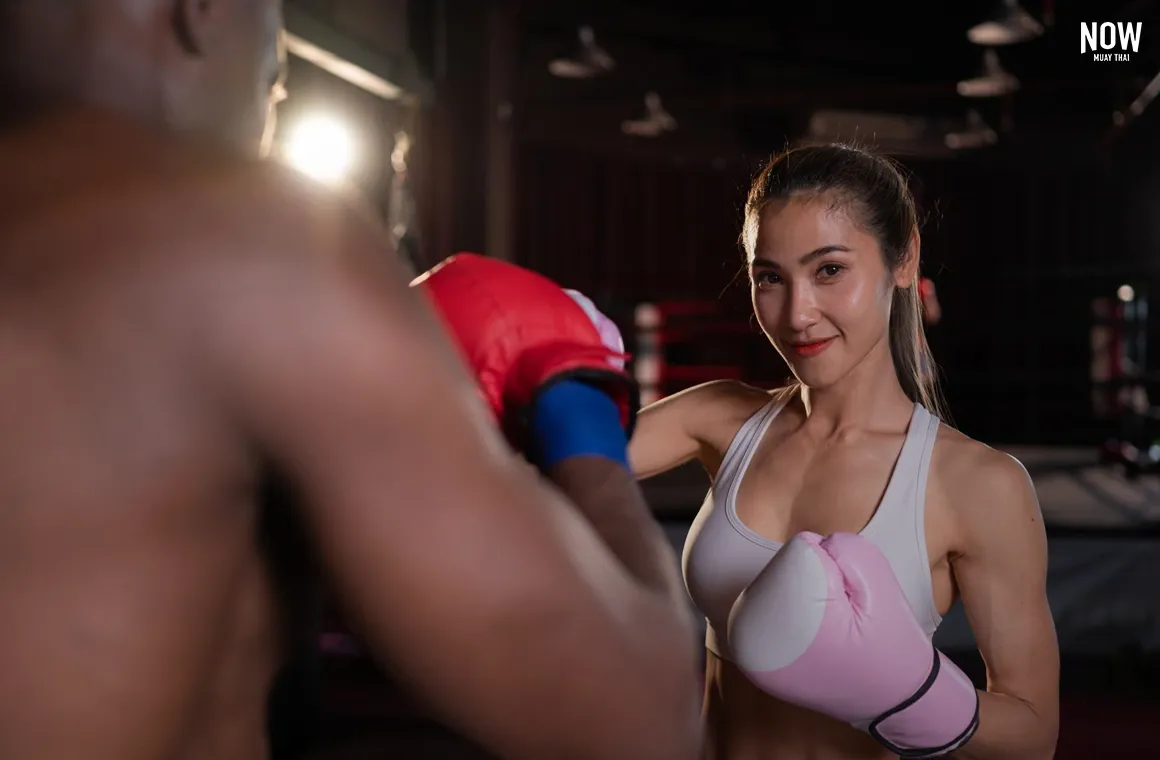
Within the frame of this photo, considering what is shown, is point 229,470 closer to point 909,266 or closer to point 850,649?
point 850,649

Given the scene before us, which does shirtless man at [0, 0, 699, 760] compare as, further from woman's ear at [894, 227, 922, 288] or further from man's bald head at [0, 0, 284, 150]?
woman's ear at [894, 227, 922, 288]

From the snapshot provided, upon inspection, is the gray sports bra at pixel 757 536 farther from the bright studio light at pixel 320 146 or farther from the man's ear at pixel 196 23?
the bright studio light at pixel 320 146

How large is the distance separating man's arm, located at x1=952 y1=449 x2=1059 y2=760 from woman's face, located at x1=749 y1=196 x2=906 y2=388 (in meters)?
0.25

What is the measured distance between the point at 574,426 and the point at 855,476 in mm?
810

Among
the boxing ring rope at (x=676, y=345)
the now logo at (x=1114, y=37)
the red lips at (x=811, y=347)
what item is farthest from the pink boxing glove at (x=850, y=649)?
the now logo at (x=1114, y=37)

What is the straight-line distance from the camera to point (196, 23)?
558 mm

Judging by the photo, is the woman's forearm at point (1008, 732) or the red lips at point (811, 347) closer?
the woman's forearm at point (1008, 732)

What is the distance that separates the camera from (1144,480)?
5.55 m

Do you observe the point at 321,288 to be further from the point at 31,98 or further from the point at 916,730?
the point at 916,730

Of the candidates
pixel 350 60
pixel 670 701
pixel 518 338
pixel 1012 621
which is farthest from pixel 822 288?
pixel 350 60

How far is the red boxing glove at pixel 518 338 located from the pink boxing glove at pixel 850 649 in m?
0.43

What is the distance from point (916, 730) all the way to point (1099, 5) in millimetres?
8739

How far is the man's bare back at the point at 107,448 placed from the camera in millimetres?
486

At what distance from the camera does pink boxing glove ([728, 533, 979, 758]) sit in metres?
1.06
